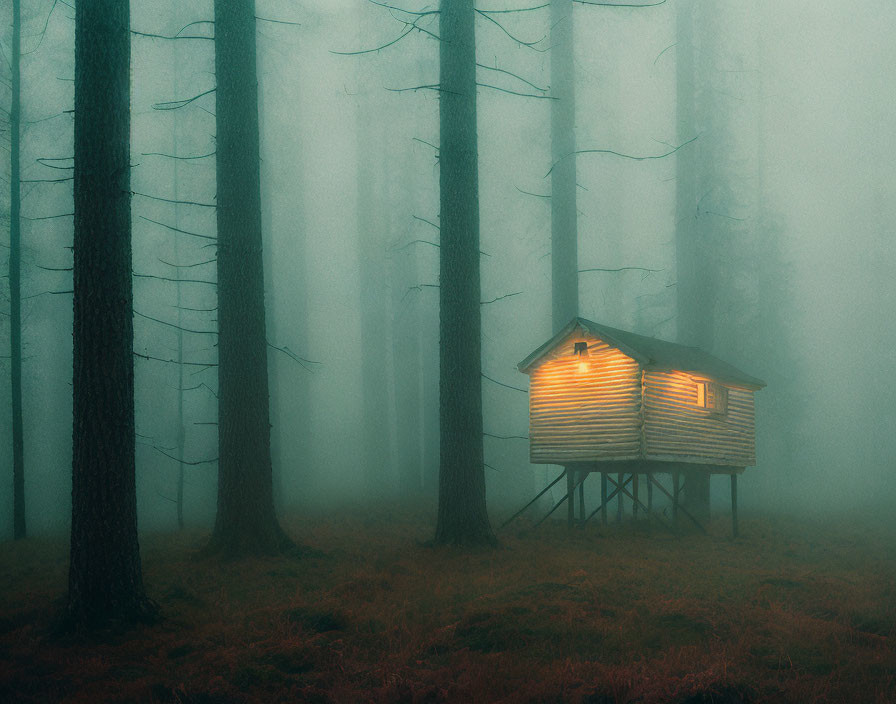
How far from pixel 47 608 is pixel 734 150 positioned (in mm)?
26245

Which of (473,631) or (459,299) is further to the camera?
(459,299)

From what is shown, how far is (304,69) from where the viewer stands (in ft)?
98.5

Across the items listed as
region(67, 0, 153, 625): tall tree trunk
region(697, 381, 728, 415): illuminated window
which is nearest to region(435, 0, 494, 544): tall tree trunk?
region(67, 0, 153, 625): tall tree trunk

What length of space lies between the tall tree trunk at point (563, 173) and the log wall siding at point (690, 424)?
145 inches

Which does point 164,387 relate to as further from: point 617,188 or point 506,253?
point 617,188

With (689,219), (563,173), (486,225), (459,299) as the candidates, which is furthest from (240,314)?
(486,225)

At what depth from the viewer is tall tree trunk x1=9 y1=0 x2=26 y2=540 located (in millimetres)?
18266

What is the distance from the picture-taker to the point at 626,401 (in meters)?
16.7

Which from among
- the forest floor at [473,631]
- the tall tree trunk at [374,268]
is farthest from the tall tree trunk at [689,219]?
the tall tree trunk at [374,268]

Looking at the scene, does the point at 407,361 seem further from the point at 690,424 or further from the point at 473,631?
the point at 473,631

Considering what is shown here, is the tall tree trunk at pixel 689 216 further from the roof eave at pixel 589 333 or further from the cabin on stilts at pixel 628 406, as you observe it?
the roof eave at pixel 589 333

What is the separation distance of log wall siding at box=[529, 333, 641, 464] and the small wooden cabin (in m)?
0.02

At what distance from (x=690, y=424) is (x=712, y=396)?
127 centimetres

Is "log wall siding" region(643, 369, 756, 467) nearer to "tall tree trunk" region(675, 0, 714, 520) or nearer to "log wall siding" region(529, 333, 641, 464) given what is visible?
"log wall siding" region(529, 333, 641, 464)
